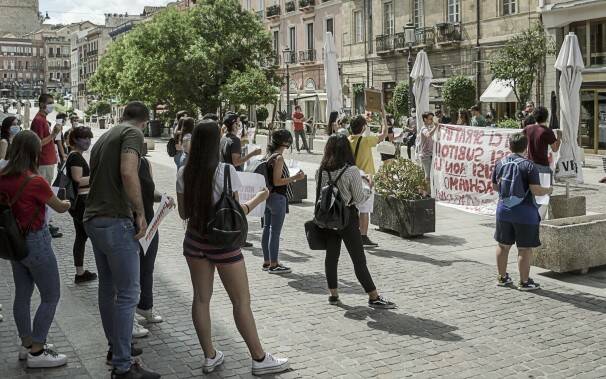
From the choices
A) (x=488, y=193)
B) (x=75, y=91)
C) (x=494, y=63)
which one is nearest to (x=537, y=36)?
(x=494, y=63)

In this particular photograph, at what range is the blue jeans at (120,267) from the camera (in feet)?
16.5

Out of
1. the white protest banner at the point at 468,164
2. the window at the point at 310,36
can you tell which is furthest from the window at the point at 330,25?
the white protest banner at the point at 468,164

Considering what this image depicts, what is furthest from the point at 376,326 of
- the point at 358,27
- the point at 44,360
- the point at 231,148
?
the point at 358,27

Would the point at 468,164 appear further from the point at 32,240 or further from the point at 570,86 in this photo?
the point at 32,240

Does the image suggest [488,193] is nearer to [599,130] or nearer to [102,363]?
[102,363]

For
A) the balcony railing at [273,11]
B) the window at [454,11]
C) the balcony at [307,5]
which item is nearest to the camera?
the window at [454,11]

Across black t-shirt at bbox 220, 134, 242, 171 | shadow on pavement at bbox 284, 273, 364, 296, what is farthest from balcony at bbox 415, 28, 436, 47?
shadow on pavement at bbox 284, 273, 364, 296

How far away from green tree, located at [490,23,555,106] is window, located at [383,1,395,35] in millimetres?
12460

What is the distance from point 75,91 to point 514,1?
127768 millimetres

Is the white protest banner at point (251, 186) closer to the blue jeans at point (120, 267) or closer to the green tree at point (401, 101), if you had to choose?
the blue jeans at point (120, 267)

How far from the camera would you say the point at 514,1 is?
29.7 metres

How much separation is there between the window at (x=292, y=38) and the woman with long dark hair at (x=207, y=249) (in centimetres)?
4407

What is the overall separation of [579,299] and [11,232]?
17.4 feet

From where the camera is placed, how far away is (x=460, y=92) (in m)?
30.8
